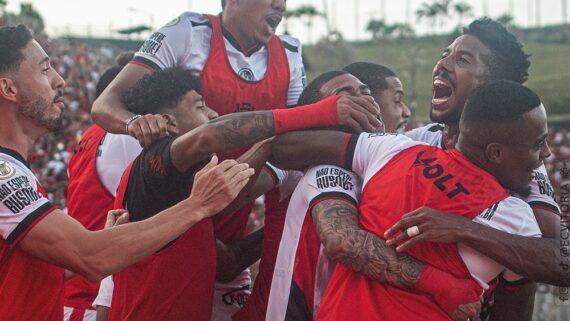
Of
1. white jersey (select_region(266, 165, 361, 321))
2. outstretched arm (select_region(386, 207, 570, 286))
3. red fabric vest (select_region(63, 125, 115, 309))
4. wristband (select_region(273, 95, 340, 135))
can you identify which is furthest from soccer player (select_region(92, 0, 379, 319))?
outstretched arm (select_region(386, 207, 570, 286))

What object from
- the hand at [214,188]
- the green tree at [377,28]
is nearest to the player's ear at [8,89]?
the hand at [214,188]

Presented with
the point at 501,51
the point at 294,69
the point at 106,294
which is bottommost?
the point at 106,294

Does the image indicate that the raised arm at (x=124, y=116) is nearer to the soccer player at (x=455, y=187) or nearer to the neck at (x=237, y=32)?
the neck at (x=237, y=32)

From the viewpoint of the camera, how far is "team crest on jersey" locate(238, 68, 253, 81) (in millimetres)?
5074

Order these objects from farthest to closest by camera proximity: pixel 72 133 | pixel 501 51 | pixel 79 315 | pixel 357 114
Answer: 1. pixel 72 133
2. pixel 79 315
3. pixel 501 51
4. pixel 357 114

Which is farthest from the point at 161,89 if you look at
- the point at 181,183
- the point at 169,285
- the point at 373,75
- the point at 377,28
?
the point at 377,28

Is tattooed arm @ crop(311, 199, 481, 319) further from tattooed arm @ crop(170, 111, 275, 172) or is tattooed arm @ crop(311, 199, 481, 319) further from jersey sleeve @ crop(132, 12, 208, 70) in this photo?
jersey sleeve @ crop(132, 12, 208, 70)

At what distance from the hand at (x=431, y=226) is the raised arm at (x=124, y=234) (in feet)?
2.79

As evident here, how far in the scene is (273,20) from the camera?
5.14 m

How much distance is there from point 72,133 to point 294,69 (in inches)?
733

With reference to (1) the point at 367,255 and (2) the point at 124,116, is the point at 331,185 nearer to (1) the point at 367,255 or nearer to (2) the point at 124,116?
(1) the point at 367,255

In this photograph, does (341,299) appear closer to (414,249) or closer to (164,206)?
(414,249)

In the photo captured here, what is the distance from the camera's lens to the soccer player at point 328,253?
3.20 meters

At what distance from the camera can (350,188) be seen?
3617 mm
